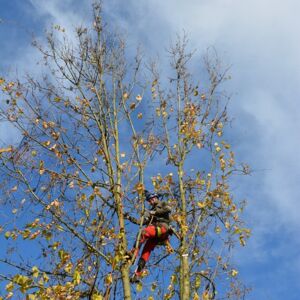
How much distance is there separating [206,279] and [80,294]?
2.58 meters

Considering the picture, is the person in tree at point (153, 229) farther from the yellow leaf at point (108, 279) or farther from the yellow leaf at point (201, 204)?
the yellow leaf at point (201, 204)

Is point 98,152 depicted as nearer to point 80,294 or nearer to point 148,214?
point 148,214

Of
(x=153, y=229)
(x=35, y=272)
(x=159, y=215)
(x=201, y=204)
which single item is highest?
(x=201, y=204)

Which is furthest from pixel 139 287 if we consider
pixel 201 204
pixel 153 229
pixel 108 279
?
pixel 201 204

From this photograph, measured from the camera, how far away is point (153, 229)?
8445 millimetres

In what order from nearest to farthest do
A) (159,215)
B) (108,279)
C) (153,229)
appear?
(108,279) → (153,229) → (159,215)

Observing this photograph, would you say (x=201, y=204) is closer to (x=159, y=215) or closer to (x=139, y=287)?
(x=159, y=215)

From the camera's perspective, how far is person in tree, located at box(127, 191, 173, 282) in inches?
323

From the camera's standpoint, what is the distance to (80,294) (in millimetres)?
7457

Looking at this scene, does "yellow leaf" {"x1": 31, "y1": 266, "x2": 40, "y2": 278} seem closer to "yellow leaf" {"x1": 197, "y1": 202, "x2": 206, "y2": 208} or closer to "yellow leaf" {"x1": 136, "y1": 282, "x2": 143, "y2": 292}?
"yellow leaf" {"x1": 136, "y1": 282, "x2": 143, "y2": 292}

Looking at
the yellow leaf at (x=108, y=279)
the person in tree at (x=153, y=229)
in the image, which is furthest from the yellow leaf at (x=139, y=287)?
the yellow leaf at (x=108, y=279)

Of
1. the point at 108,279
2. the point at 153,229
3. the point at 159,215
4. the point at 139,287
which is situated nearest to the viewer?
the point at 108,279

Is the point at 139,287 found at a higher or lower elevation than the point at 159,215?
lower

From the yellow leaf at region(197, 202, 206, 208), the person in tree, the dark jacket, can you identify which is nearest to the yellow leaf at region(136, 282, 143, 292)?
the person in tree
